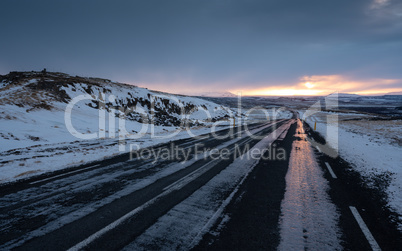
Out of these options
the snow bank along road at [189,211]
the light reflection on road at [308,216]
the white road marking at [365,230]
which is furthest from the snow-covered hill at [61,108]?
the white road marking at [365,230]

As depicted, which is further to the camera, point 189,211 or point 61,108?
point 61,108

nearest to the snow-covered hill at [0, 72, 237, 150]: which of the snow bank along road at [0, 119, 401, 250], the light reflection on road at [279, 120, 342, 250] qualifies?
the snow bank along road at [0, 119, 401, 250]

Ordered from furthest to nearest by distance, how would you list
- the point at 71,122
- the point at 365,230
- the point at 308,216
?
the point at 71,122 < the point at 308,216 < the point at 365,230

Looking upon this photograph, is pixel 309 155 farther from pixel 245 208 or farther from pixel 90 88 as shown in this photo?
pixel 90 88

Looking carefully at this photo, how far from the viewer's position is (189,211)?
4477 millimetres

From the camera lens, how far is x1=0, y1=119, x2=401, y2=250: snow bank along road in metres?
3.52

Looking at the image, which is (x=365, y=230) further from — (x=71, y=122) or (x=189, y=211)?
(x=71, y=122)

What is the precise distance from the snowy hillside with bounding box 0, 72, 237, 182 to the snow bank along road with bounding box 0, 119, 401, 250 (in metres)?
2.96

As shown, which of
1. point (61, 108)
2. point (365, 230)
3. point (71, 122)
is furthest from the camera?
point (61, 108)

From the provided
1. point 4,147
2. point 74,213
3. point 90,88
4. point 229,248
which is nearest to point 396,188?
point 229,248

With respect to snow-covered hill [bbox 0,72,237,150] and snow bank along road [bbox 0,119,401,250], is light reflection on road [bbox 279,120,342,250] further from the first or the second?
snow-covered hill [bbox 0,72,237,150]

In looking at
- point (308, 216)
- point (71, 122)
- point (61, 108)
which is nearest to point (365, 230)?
point (308, 216)

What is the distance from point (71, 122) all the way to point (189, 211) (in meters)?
15.5

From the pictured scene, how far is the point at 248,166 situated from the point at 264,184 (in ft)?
6.27
